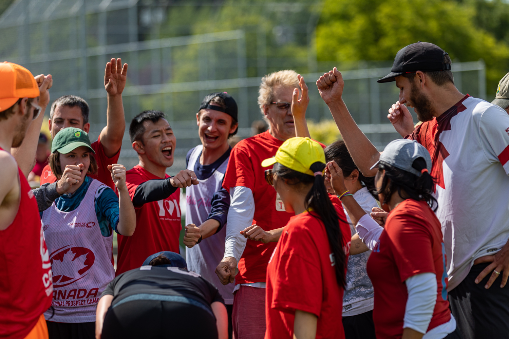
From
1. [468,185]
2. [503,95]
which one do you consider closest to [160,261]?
[468,185]

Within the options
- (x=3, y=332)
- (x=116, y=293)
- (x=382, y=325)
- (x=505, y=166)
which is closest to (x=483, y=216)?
(x=505, y=166)

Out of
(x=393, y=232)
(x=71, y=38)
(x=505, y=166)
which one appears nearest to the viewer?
(x=393, y=232)

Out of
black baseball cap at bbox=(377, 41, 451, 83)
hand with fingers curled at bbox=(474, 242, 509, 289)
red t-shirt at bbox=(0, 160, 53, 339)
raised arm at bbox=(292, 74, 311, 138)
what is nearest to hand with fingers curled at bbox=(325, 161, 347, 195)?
raised arm at bbox=(292, 74, 311, 138)

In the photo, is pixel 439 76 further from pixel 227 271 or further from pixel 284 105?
pixel 227 271

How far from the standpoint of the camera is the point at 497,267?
326 centimetres

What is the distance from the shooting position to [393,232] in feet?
9.29

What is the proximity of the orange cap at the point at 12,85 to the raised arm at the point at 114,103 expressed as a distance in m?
1.65

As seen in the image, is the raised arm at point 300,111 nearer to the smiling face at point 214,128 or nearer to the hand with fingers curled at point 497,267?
the smiling face at point 214,128

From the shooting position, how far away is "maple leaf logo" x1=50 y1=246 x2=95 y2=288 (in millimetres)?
3904

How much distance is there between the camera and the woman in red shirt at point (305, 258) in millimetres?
2711

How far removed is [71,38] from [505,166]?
22.1 m

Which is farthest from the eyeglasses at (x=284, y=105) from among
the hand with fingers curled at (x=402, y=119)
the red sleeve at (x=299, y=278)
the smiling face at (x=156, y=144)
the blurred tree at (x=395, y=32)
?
the blurred tree at (x=395, y=32)

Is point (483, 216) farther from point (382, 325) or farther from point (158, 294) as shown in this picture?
point (158, 294)

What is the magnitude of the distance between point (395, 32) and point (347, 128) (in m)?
41.1
